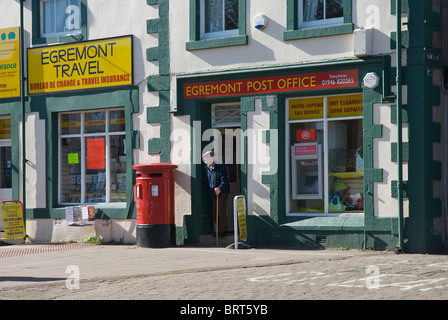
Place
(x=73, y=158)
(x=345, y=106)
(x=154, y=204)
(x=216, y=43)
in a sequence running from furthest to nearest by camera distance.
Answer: (x=73, y=158)
(x=216, y=43)
(x=154, y=204)
(x=345, y=106)

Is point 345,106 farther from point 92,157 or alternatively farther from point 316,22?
point 92,157

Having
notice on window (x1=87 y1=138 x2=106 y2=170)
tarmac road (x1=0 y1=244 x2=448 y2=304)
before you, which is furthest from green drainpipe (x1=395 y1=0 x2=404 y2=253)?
notice on window (x1=87 y1=138 x2=106 y2=170)

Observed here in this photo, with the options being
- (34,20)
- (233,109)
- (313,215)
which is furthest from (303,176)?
(34,20)

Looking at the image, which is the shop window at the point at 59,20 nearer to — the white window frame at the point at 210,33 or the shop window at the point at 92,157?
the shop window at the point at 92,157

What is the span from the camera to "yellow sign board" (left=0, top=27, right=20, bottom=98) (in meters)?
16.9

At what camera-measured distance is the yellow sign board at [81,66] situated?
15.5 metres

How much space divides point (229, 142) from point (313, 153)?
6.49ft

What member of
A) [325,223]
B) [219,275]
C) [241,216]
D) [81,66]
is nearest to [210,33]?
[81,66]

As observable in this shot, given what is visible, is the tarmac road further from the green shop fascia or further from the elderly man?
the elderly man

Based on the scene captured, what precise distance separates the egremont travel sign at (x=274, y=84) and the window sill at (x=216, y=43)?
708mm

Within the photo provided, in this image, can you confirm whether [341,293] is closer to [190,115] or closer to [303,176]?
[303,176]

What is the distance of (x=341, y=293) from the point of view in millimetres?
8156

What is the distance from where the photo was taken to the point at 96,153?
16.1 metres

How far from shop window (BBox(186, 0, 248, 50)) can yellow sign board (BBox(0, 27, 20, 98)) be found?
458 cm
